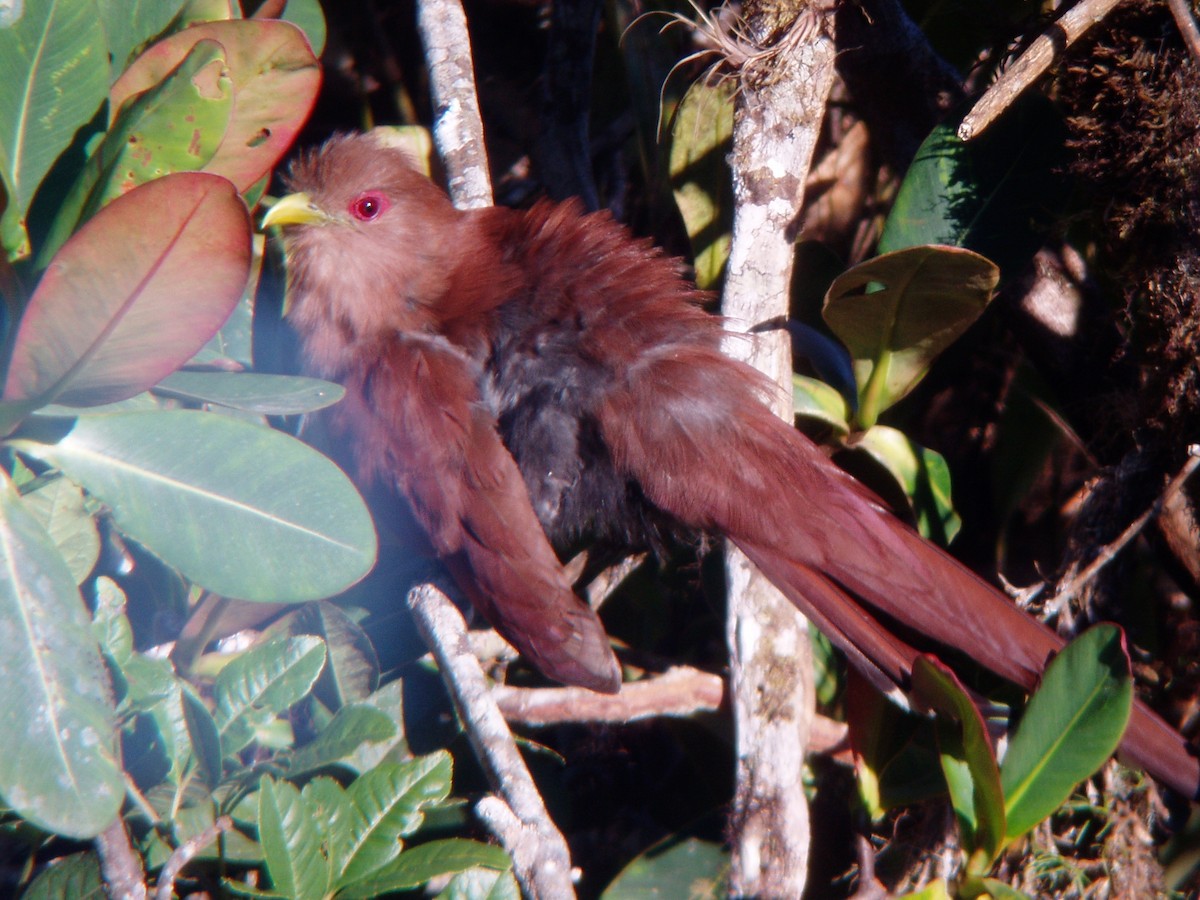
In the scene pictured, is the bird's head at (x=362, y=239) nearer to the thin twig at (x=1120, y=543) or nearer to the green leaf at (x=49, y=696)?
the green leaf at (x=49, y=696)

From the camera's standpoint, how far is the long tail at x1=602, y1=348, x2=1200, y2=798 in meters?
1.47

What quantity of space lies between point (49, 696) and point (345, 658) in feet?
1.77

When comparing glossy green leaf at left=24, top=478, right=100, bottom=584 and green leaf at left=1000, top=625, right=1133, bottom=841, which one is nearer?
green leaf at left=1000, top=625, right=1133, bottom=841

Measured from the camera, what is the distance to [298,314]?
196 cm

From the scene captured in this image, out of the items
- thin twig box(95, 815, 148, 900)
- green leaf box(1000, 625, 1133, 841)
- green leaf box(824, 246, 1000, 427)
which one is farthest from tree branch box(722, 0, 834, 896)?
thin twig box(95, 815, 148, 900)

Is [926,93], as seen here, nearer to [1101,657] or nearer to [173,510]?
[1101,657]

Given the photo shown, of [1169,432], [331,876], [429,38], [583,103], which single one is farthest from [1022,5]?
[331,876]

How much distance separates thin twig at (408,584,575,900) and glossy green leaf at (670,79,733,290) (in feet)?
2.75

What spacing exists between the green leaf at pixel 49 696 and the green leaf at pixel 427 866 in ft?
1.09

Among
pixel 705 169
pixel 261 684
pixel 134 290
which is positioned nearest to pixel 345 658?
pixel 261 684

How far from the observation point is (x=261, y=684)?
1278 millimetres

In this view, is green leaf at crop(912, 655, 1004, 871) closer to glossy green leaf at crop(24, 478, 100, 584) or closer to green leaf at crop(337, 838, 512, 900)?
green leaf at crop(337, 838, 512, 900)

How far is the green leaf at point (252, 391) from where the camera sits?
47.6 inches

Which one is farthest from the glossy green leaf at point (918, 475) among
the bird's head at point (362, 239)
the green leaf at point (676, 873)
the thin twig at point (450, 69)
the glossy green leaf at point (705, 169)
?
the thin twig at point (450, 69)
